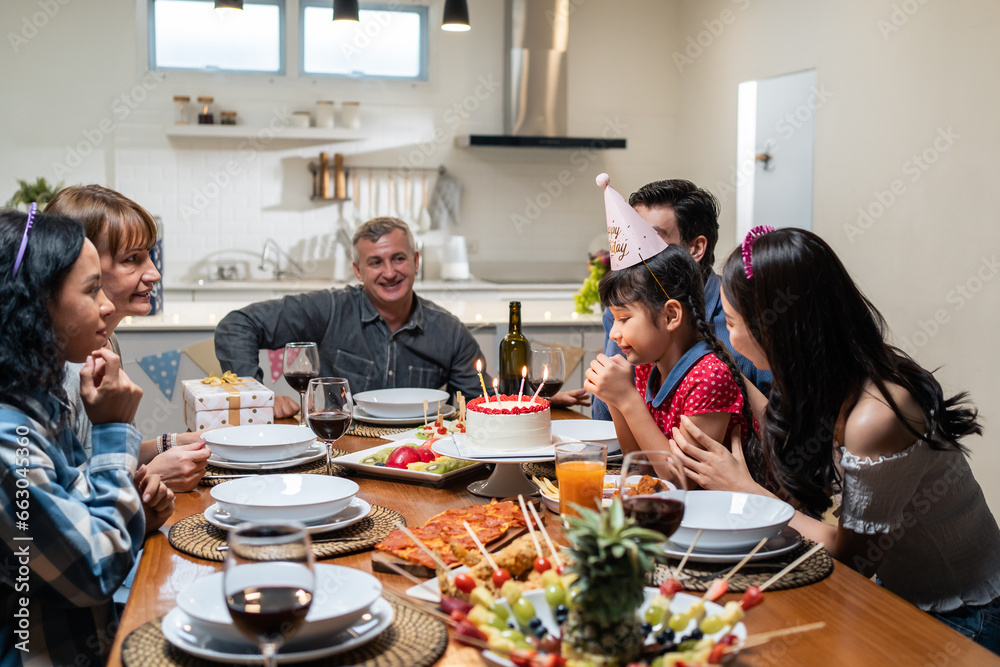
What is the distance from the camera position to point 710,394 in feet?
6.20

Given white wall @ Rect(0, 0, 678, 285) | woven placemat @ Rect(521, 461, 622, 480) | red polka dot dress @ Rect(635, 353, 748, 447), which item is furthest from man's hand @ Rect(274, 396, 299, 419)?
white wall @ Rect(0, 0, 678, 285)

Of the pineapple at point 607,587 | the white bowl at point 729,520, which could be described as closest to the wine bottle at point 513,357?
the white bowl at point 729,520

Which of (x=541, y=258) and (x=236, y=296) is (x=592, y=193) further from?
(x=236, y=296)

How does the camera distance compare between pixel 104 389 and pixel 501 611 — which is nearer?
pixel 501 611

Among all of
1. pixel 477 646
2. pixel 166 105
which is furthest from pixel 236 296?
pixel 477 646

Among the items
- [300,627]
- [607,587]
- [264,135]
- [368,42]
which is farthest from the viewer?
[368,42]

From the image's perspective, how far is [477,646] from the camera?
1.00 m

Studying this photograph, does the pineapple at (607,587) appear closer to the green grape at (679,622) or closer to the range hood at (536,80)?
the green grape at (679,622)

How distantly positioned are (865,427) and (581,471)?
20.6 inches

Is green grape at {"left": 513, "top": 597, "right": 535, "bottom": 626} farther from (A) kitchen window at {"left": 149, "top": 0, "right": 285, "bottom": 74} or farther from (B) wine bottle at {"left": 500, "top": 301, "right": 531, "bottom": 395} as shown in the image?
(A) kitchen window at {"left": 149, "top": 0, "right": 285, "bottom": 74}

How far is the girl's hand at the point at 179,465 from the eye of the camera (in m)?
1.61

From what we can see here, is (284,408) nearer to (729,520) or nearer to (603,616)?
(729,520)

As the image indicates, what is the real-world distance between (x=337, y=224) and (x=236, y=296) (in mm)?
1032

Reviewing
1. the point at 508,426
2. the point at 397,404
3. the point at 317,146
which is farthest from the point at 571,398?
the point at 317,146
